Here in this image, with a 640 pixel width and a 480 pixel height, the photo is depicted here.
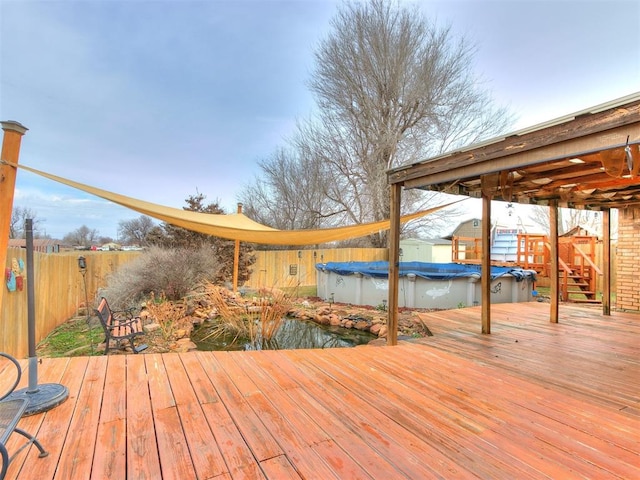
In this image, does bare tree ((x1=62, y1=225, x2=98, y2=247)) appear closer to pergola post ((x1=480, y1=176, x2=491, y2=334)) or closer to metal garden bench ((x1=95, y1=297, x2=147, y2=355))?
metal garden bench ((x1=95, y1=297, x2=147, y2=355))

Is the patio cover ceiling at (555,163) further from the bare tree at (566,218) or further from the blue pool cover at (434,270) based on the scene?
the bare tree at (566,218)

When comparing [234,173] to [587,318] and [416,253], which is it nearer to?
[416,253]

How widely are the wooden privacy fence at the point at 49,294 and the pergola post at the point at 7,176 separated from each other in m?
1.09

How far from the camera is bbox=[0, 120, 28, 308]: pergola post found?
1809 mm

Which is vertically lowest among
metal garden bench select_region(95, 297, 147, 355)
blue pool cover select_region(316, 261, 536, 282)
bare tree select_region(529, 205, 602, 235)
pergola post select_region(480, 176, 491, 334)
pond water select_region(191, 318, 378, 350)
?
pond water select_region(191, 318, 378, 350)

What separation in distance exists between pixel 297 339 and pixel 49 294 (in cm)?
407

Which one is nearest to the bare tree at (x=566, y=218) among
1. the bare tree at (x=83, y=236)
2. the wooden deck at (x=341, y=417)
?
the wooden deck at (x=341, y=417)

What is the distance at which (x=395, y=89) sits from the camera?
1142 cm

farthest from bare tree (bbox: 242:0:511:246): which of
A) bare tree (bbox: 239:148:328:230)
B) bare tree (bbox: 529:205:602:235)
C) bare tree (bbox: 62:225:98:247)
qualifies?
bare tree (bbox: 62:225:98:247)

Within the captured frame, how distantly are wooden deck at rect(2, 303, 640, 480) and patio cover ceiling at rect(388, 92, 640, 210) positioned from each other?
66.6 inches

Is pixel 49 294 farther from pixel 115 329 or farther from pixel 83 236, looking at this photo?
pixel 83 236

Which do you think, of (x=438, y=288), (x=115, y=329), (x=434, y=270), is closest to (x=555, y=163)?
(x=438, y=288)

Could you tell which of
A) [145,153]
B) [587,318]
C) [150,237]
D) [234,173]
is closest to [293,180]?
[234,173]

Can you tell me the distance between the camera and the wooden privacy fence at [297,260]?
11414 mm
